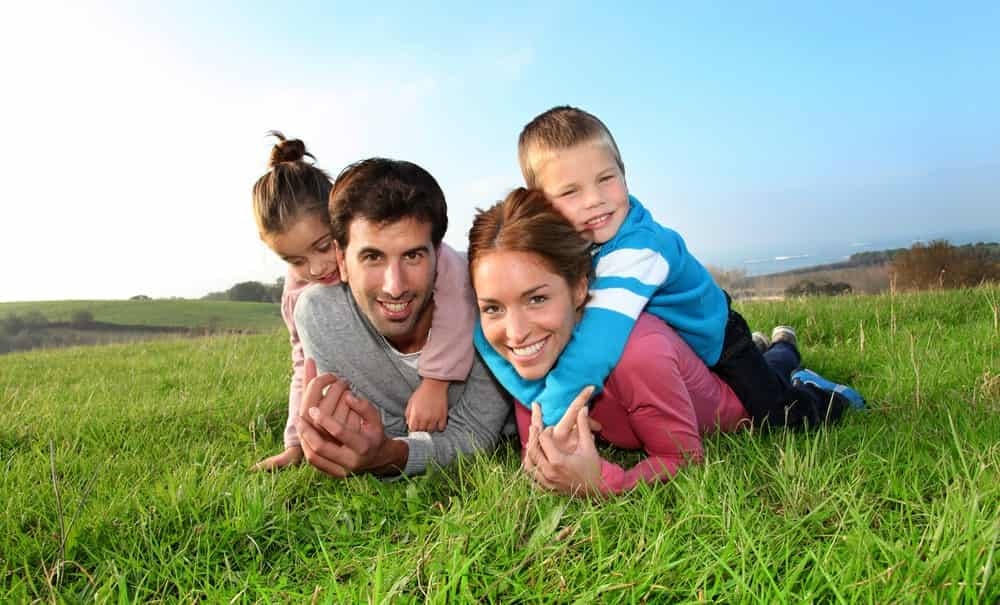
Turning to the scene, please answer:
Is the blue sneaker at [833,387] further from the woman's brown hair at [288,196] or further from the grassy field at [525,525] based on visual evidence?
the woman's brown hair at [288,196]

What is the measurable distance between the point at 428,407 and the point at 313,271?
112 cm

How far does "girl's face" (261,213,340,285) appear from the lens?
410cm

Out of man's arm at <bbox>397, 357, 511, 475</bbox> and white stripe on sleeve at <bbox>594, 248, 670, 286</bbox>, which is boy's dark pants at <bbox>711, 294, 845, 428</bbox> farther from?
man's arm at <bbox>397, 357, 511, 475</bbox>

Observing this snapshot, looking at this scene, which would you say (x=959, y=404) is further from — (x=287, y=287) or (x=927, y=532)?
(x=287, y=287)

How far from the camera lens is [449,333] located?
3697mm

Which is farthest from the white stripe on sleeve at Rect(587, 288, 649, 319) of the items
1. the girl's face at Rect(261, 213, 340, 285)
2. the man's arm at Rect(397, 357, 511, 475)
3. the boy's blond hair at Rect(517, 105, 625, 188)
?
Result: the girl's face at Rect(261, 213, 340, 285)

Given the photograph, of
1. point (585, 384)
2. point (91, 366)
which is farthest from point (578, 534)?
point (91, 366)

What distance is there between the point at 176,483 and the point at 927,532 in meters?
3.05

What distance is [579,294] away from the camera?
324 cm

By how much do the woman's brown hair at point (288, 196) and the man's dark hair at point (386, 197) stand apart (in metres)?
0.45

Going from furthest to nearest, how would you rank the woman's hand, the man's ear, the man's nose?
the man's ear < the man's nose < the woman's hand

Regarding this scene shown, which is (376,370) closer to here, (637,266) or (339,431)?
(339,431)

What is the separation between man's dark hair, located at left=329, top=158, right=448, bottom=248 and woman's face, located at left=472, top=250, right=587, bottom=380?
0.57 metres

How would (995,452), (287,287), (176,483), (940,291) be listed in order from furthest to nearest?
(940,291), (287,287), (176,483), (995,452)
